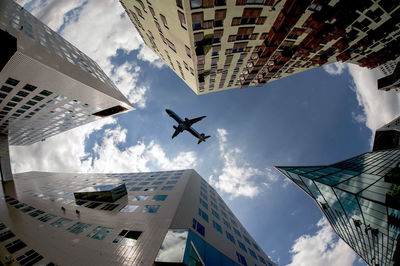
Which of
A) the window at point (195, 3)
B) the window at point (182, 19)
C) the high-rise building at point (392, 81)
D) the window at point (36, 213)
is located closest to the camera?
the window at point (195, 3)

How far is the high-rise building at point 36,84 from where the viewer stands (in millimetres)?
17312

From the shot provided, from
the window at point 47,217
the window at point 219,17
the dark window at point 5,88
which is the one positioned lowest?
the window at point 47,217

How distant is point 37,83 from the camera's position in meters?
21.1

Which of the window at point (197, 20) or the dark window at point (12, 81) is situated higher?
the window at point (197, 20)

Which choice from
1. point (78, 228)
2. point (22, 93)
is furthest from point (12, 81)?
point (78, 228)

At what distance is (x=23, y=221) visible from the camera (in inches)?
634

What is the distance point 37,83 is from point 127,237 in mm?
26644

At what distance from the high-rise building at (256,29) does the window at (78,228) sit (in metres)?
25.0

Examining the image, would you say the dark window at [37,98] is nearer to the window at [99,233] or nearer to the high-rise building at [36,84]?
the high-rise building at [36,84]

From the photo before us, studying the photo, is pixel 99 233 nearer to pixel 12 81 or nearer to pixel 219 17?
pixel 12 81

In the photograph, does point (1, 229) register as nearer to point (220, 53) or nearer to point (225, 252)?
point (225, 252)

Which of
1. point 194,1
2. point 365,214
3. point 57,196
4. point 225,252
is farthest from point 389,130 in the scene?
point 57,196

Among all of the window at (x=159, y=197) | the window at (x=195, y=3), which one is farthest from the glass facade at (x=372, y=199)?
the window at (x=195, y=3)

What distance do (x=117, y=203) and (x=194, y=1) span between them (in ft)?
90.0
